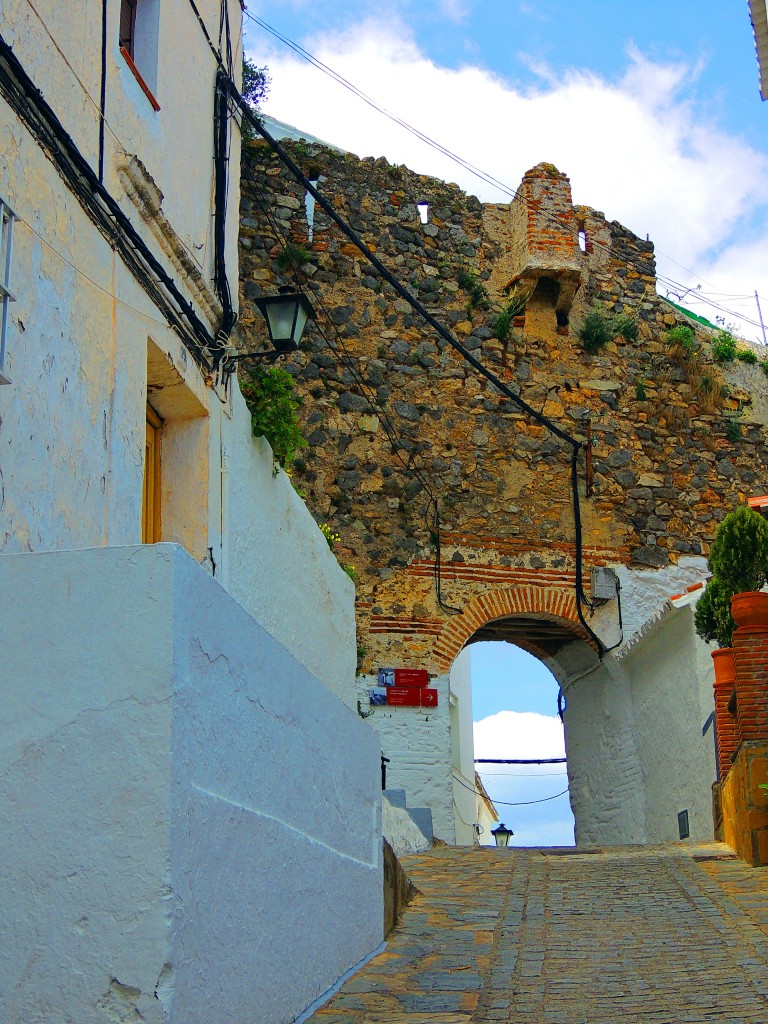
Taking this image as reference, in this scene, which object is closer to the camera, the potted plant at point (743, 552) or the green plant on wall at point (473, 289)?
the potted plant at point (743, 552)

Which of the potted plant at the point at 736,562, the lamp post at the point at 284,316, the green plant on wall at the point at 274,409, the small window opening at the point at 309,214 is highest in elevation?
the small window opening at the point at 309,214

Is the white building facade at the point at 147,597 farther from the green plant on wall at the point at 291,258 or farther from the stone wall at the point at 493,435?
the green plant on wall at the point at 291,258

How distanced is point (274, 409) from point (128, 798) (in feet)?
19.7

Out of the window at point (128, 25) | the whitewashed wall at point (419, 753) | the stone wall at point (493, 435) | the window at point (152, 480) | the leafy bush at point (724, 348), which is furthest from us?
the leafy bush at point (724, 348)

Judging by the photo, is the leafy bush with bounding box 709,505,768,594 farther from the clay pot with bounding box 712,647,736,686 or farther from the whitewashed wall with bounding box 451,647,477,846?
the whitewashed wall with bounding box 451,647,477,846

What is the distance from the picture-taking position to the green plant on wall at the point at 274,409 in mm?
9102

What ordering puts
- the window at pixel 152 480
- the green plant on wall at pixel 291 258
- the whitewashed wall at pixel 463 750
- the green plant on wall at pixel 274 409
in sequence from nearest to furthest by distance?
the window at pixel 152 480 < the green plant on wall at pixel 274 409 < the green plant on wall at pixel 291 258 < the whitewashed wall at pixel 463 750

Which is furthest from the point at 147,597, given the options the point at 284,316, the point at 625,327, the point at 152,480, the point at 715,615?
the point at 625,327

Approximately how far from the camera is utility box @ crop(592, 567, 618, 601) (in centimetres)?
1505

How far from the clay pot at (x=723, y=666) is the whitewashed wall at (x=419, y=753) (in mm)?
3961

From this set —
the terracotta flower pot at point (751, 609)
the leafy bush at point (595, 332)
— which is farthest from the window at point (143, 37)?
the leafy bush at point (595, 332)

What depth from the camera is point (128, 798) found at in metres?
3.37

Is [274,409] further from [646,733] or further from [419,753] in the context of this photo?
→ [646,733]

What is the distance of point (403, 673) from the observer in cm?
1416
